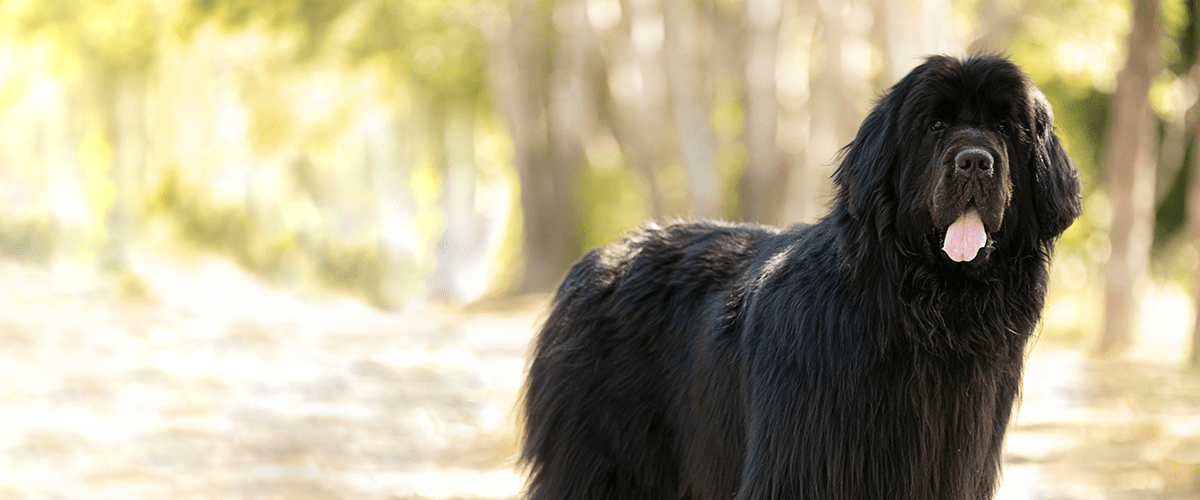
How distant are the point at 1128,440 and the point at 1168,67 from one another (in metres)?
8.33

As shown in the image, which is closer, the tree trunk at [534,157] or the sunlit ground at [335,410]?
the sunlit ground at [335,410]

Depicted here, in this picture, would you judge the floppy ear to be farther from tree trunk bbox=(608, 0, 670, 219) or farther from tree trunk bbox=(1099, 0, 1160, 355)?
tree trunk bbox=(608, 0, 670, 219)

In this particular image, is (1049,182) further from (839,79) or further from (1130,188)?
(1130,188)

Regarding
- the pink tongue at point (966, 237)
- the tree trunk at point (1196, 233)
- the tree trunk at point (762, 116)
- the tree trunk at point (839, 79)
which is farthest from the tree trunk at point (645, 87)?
the pink tongue at point (966, 237)

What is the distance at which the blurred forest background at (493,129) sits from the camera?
1532cm

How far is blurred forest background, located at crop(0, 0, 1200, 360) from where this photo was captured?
50.3ft

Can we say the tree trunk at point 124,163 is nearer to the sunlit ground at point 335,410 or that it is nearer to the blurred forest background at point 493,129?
the blurred forest background at point 493,129

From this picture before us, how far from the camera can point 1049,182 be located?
370 cm

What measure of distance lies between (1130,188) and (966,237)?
33.9 feet

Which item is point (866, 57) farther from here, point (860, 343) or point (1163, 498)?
point (860, 343)

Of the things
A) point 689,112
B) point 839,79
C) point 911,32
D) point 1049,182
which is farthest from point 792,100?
point 1049,182

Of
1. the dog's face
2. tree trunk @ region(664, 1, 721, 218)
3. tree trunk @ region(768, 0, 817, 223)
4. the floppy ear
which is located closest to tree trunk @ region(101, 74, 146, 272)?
tree trunk @ region(664, 1, 721, 218)

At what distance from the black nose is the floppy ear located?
12.5 inches

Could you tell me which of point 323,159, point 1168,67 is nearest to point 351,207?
point 323,159
